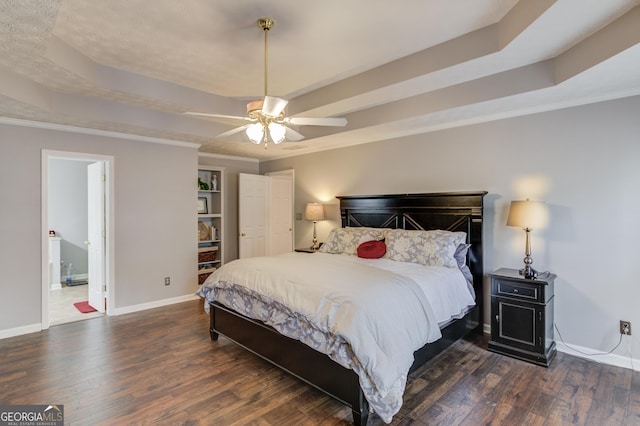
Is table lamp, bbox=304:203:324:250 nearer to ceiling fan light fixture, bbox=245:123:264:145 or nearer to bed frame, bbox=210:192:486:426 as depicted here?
bed frame, bbox=210:192:486:426

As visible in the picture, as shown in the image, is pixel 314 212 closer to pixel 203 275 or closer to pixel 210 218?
pixel 210 218

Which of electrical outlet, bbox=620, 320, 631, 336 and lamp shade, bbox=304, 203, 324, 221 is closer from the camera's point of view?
electrical outlet, bbox=620, 320, 631, 336

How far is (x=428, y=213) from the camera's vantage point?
162 inches

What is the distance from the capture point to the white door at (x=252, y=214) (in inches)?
230

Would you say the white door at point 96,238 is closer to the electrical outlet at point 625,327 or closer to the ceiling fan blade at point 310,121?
the ceiling fan blade at point 310,121

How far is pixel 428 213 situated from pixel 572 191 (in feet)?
4.73

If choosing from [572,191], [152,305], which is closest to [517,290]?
[572,191]

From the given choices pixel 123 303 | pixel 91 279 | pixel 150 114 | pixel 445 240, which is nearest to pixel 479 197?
pixel 445 240

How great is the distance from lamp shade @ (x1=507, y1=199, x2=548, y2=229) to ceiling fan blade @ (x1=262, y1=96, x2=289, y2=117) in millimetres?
2456

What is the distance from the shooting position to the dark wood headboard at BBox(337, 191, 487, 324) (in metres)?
3.71

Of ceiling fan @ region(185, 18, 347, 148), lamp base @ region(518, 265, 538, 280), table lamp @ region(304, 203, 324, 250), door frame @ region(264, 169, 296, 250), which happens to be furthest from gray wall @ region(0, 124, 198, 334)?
lamp base @ region(518, 265, 538, 280)

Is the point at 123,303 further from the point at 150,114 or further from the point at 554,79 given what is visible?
the point at 554,79

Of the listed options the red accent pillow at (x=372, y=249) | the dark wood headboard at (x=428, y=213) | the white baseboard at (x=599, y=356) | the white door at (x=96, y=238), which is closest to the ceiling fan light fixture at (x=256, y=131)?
the red accent pillow at (x=372, y=249)

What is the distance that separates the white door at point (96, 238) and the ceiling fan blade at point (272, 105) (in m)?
3.29
